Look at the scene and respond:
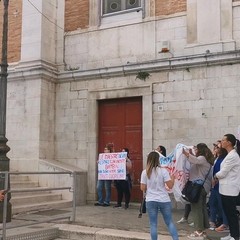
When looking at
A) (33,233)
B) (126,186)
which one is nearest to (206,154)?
(33,233)

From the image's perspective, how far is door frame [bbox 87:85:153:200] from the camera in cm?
1232

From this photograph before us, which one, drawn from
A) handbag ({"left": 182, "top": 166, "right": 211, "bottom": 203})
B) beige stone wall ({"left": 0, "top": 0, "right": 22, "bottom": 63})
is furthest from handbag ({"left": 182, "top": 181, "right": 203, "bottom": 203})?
beige stone wall ({"left": 0, "top": 0, "right": 22, "bottom": 63})

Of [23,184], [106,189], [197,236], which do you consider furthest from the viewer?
[23,184]

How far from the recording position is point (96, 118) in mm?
13320

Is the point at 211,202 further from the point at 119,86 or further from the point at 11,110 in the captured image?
the point at 11,110

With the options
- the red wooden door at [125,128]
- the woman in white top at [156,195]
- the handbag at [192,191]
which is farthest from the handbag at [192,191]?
the red wooden door at [125,128]

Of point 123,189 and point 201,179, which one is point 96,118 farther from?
point 201,179

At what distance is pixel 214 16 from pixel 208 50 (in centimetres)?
94

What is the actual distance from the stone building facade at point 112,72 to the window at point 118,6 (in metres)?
0.04

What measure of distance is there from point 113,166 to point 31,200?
7.71ft

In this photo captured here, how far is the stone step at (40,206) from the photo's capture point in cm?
1050

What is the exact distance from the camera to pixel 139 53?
1277 cm

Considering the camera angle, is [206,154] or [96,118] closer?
[206,154]

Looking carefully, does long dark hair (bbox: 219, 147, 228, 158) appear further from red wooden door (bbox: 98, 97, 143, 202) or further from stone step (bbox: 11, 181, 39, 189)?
stone step (bbox: 11, 181, 39, 189)
